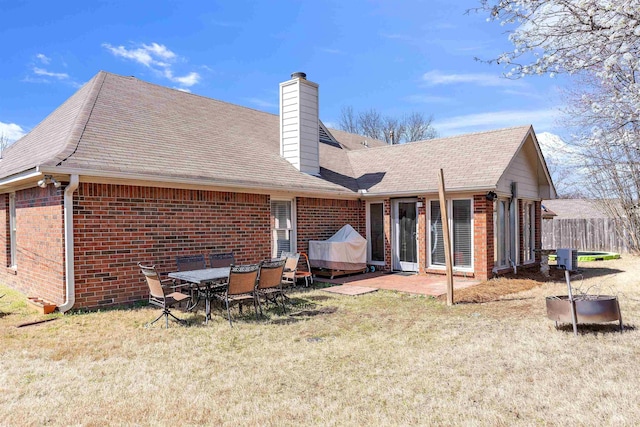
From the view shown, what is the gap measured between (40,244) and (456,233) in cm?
1009

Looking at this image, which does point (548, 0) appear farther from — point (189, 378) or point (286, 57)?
point (286, 57)

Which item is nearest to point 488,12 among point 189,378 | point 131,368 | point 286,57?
point 189,378

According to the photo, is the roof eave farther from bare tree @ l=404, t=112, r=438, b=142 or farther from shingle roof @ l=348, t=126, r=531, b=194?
bare tree @ l=404, t=112, r=438, b=142

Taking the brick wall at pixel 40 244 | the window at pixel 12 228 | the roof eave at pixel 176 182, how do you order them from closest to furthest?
the roof eave at pixel 176 182 → the brick wall at pixel 40 244 → the window at pixel 12 228

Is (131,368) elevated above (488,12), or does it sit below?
below

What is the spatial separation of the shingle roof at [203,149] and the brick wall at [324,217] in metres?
0.55

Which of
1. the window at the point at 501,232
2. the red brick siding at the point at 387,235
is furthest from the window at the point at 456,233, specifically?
the red brick siding at the point at 387,235

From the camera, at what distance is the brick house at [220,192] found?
8.05 m

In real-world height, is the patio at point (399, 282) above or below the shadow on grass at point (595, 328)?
above

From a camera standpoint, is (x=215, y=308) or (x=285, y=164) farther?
(x=285, y=164)

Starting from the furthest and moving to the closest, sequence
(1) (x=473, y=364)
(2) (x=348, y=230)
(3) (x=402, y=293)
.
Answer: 1. (2) (x=348, y=230)
2. (3) (x=402, y=293)
3. (1) (x=473, y=364)

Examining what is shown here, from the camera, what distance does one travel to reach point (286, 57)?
1520 cm

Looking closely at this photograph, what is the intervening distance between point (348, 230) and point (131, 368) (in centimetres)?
831

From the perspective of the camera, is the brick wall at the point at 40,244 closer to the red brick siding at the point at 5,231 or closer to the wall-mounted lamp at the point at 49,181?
the wall-mounted lamp at the point at 49,181
